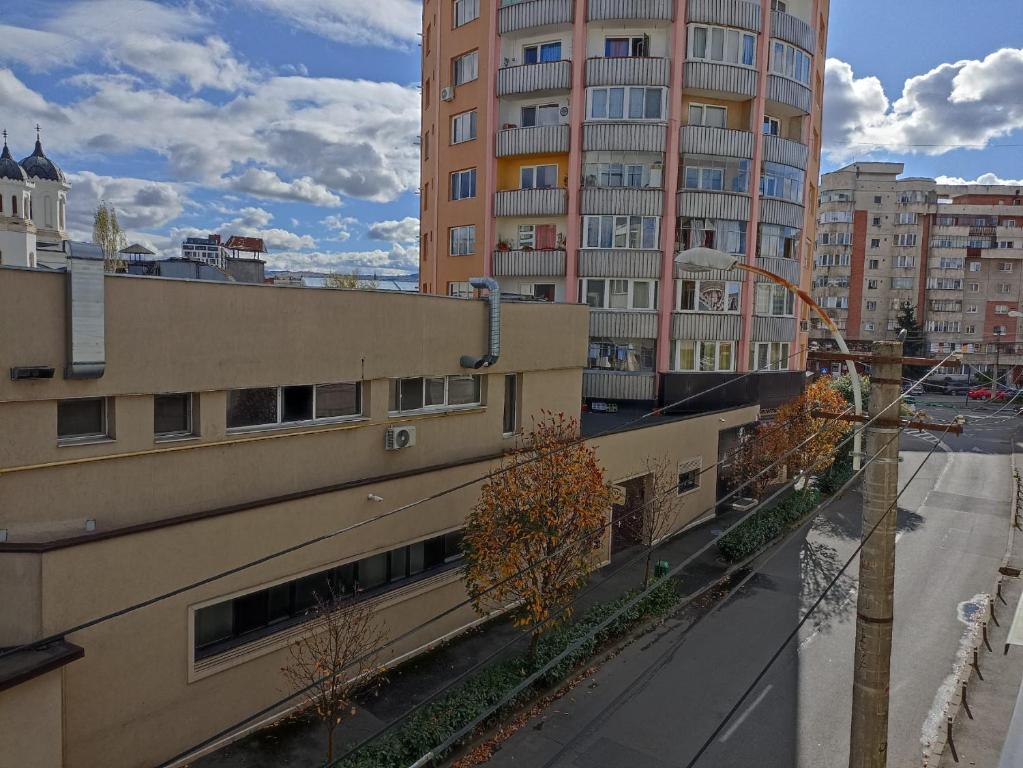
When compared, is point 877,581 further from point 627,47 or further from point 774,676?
point 627,47

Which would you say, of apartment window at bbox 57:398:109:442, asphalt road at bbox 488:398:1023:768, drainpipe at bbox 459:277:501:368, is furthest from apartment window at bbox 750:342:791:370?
apartment window at bbox 57:398:109:442

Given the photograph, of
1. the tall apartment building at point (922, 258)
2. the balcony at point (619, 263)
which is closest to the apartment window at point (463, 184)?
the balcony at point (619, 263)

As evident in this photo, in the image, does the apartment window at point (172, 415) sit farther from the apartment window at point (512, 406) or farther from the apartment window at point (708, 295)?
the apartment window at point (708, 295)

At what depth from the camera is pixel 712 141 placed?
27.0 metres

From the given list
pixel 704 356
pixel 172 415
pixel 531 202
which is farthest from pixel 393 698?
pixel 531 202

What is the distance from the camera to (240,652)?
12.2 meters

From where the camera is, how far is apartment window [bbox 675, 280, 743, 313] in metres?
27.5

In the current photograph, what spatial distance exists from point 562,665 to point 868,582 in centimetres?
746

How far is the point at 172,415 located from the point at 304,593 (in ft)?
13.4

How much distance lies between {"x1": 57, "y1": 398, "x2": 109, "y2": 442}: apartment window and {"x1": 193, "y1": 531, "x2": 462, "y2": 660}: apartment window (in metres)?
3.32

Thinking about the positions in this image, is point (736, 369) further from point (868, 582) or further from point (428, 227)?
point (868, 582)

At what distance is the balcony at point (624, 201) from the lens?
26.8m

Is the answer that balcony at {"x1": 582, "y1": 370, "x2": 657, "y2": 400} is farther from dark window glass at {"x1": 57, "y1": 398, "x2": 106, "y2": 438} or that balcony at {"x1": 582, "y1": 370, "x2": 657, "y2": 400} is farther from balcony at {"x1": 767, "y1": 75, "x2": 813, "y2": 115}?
dark window glass at {"x1": 57, "y1": 398, "x2": 106, "y2": 438}

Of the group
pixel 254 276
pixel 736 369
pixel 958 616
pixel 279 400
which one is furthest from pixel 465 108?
pixel 958 616
